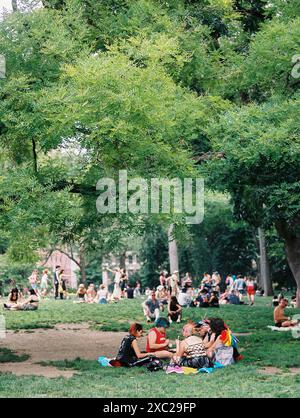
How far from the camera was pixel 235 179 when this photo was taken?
20.5 meters

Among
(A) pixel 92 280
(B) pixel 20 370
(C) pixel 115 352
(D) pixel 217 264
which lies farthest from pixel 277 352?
(A) pixel 92 280

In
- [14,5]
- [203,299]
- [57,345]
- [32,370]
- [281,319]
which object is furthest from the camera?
[203,299]

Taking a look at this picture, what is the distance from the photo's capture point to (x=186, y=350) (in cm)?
1639

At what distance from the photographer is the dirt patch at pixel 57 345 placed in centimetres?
1694

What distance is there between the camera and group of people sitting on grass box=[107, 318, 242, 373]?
1634 cm

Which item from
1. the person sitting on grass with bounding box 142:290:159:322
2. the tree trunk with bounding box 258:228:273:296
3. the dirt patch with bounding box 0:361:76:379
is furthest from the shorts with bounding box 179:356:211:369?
the tree trunk with bounding box 258:228:273:296

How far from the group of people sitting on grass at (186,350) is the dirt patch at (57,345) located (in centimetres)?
141

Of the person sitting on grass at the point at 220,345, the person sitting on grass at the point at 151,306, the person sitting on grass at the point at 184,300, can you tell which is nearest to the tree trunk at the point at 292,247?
the person sitting on grass at the point at 151,306

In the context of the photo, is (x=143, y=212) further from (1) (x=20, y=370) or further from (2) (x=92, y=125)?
(1) (x=20, y=370)

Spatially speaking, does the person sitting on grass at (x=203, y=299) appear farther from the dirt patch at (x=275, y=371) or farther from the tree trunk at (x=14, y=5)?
the tree trunk at (x=14, y=5)

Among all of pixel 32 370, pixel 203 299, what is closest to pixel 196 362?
pixel 32 370

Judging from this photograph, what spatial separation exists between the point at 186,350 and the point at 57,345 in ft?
19.2

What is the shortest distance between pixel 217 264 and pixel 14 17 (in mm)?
47328

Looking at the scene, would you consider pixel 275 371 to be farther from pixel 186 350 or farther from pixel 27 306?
pixel 27 306
